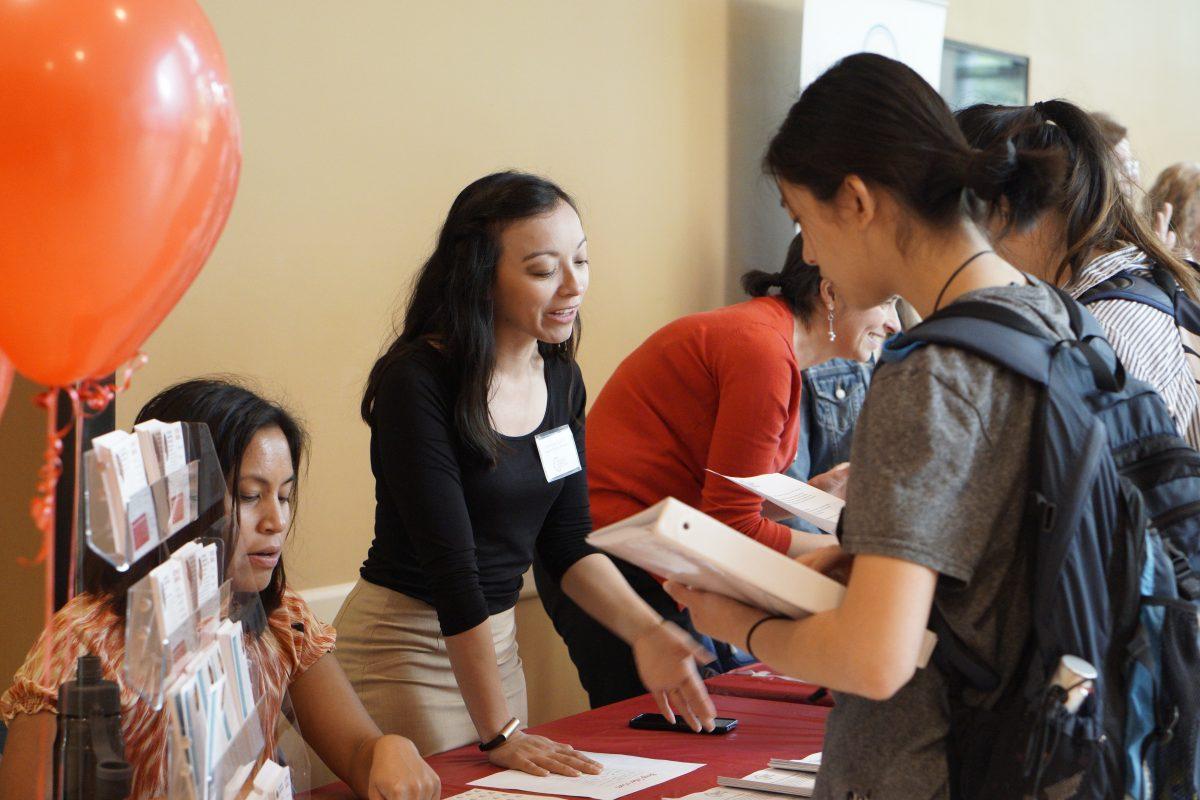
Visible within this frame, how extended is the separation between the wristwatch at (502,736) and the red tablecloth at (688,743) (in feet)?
0.08

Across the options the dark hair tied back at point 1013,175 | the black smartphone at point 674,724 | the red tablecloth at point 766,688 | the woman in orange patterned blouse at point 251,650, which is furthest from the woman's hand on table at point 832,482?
the dark hair tied back at point 1013,175

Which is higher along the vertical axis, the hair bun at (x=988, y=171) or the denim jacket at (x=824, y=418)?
the hair bun at (x=988, y=171)

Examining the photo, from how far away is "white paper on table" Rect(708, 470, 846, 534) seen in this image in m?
1.61

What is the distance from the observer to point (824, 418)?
3.10m

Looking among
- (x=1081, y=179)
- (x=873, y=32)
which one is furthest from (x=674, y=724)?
(x=873, y=32)

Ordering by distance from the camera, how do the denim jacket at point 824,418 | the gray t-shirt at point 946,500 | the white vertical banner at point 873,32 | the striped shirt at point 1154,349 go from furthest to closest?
the white vertical banner at point 873,32 → the denim jacket at point 824,418 → the striped shirt at point 1154,349 → the gray t-shirt at point 946,500

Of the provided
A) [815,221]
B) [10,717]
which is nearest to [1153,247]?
[815,221]

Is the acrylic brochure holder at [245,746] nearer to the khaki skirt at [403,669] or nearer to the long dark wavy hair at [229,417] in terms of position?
the long dark wavy hair at [229,417]

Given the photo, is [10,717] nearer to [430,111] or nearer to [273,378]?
[273,378]

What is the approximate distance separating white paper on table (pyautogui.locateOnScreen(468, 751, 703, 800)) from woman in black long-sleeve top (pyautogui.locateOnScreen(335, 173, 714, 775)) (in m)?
0.09

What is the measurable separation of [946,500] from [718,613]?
10.1 inches

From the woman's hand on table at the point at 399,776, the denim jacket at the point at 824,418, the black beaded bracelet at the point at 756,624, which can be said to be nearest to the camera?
the black beaded bracelet at the point at 756,624

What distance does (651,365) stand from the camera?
2393mm

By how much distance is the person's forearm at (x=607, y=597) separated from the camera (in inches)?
74.7
